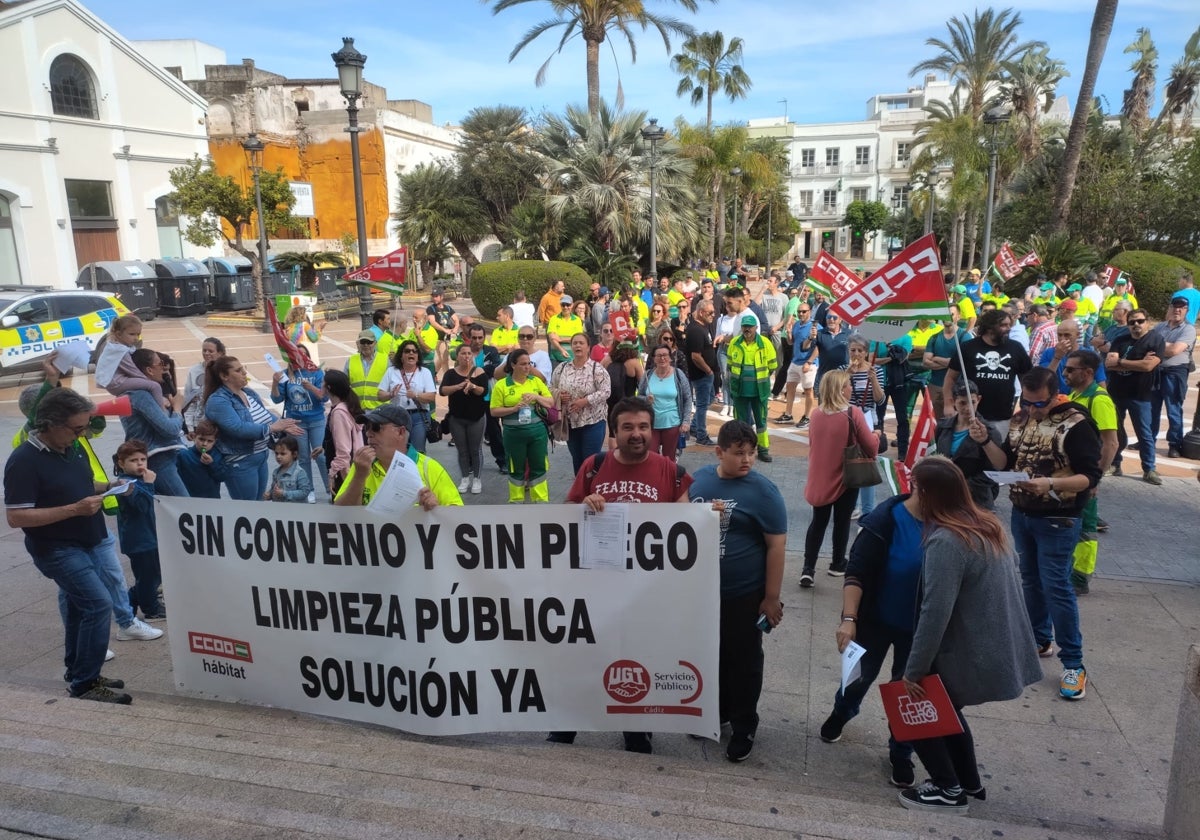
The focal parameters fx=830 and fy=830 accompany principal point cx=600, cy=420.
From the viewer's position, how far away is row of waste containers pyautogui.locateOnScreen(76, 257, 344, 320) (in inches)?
1100

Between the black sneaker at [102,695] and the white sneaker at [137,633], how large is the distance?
1022 millimetres

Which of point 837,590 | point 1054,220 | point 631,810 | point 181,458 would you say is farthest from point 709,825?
point 1054,220

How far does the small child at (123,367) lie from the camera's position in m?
6.50

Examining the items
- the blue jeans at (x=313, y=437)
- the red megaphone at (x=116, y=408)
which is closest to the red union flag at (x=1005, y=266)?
the blue jeans at (x=313, y=437)

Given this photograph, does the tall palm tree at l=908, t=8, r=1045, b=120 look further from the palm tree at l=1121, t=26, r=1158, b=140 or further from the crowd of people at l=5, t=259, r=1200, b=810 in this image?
the crowd of people at l=5, t=259, r=1200, b=810

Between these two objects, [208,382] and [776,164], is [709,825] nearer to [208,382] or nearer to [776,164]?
[208,382]

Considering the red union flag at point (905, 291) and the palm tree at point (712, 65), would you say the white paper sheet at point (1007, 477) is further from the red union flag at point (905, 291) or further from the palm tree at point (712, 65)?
the palm tree at point (712, 65)

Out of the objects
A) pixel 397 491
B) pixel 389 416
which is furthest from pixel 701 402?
pixel 397 491

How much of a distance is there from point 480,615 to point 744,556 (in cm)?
130

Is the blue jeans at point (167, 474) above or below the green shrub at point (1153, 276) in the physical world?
below

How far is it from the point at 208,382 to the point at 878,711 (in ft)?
16.9

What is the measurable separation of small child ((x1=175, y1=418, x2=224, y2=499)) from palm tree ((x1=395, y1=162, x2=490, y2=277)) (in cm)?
2905

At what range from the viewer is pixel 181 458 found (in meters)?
6.24

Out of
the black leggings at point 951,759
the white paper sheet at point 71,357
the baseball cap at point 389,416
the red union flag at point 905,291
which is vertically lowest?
the black leggings at point 951,759
